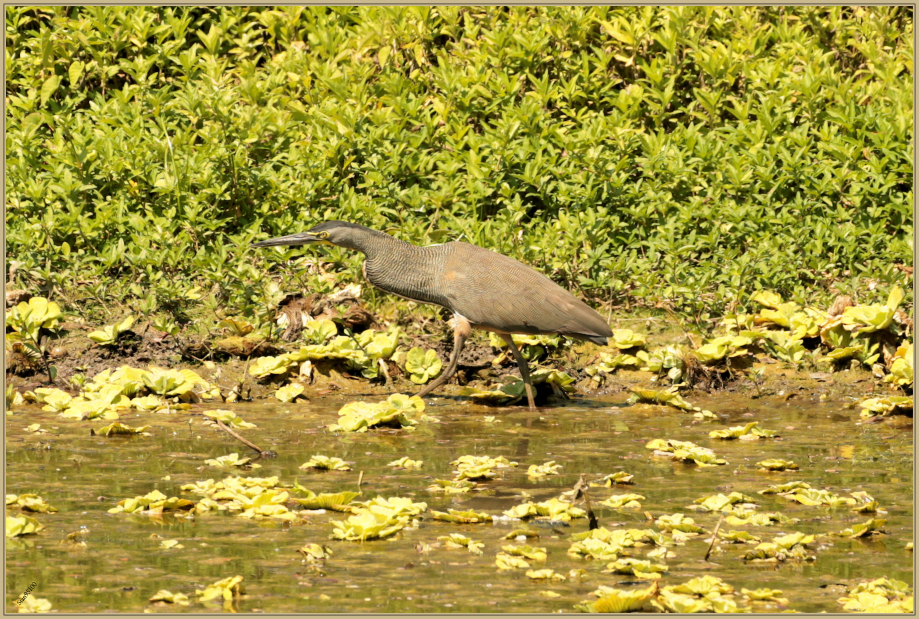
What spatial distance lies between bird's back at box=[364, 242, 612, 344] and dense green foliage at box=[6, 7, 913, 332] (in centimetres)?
112

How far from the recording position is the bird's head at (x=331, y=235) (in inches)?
341

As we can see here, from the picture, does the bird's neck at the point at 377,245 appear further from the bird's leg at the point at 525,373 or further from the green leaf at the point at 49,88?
the green leaf at the point at 49,88

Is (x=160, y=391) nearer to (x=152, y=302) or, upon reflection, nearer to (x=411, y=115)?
(x=152, y=302)

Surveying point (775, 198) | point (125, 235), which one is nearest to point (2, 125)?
point (125, 235)

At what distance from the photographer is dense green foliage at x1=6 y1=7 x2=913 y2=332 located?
9.59 m

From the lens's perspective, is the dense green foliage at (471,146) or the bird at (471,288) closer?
the bird at (471,288)

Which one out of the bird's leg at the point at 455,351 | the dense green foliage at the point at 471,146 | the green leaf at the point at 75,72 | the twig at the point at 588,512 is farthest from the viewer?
the green leaf at the point at 75,72

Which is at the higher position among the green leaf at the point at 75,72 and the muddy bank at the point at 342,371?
the green leaf at the point at 75,72

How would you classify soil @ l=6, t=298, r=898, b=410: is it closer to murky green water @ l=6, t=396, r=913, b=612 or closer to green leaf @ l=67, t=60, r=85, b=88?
murky green water @ l=6, t=396, r=913, b=612

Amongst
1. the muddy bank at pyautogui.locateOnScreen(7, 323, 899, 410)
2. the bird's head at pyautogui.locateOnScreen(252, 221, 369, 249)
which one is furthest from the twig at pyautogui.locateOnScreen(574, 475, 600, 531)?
the bird's head at pyautogui.locateOnScreen(252, 221, 369, 249)

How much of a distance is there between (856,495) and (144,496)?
360 centimetres

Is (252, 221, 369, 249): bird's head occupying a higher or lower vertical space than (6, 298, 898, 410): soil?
higher

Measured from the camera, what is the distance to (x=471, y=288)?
820cm

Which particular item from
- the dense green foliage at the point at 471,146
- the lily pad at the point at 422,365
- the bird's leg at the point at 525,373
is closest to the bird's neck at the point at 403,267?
the lily pad at the point at 422,365
